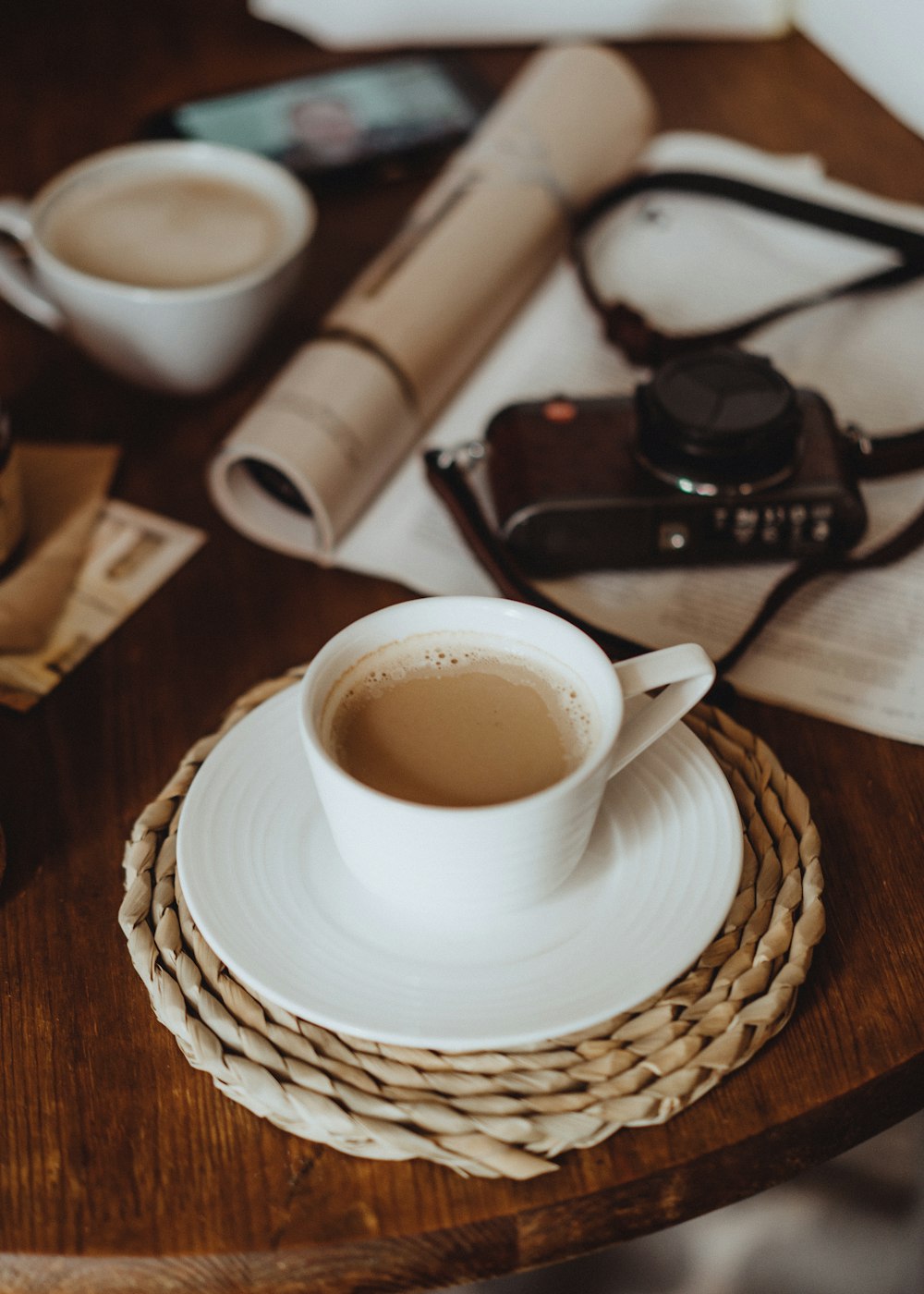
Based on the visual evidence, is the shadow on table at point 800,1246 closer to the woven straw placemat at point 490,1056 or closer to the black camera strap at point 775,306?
the woven straw placemat at point 490,1056

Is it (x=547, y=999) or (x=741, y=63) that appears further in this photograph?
(x=741, y=63)

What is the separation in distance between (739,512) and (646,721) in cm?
21

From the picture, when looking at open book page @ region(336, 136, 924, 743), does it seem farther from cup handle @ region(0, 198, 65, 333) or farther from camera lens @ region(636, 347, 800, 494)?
cup handle @ region(0, 198, 65, 333)

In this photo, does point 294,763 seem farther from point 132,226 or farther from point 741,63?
point 741,63

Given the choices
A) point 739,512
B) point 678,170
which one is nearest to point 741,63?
point 678,170

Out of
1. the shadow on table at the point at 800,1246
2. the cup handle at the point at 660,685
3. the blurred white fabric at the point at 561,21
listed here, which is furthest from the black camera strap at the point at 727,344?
the shadow on table at the point at 800,1246

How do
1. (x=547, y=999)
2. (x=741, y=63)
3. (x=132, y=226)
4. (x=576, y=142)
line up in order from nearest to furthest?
(x=547, y=999), (x=132, y=226), (x=576, y=142), (x=741, y=63)

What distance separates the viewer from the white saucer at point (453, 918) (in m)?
0.36

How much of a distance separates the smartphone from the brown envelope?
32cm

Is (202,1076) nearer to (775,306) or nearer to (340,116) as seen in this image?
(775,306)

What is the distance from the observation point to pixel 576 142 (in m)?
0.82

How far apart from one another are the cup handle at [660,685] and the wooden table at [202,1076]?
108 mm

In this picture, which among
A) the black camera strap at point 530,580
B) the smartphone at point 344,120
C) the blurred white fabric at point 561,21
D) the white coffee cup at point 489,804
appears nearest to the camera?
the white coffee cup at point 489,804

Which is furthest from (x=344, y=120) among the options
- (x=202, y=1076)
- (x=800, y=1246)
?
(x=800, y=1246)
